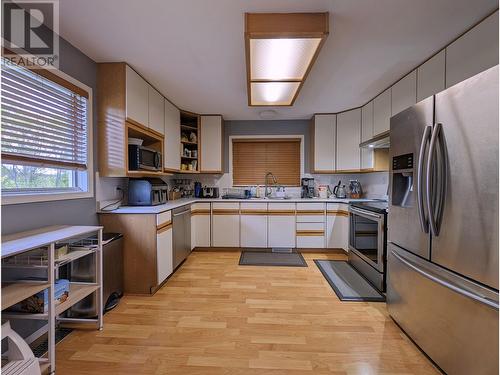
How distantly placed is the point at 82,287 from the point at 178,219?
4.12 ft

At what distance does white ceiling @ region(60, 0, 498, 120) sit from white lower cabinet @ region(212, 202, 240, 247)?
177cm

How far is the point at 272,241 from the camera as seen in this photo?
3.63 m

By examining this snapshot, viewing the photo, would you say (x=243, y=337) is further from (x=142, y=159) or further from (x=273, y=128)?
(x=273, y=128)

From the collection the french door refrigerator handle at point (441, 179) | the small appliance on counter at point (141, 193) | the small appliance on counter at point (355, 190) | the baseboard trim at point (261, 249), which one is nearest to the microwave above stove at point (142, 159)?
the small appliance on counter at point (141, 193)

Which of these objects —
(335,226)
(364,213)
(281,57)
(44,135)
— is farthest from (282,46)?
(335,226)

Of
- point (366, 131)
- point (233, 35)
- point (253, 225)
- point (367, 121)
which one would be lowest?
point (253, 225)

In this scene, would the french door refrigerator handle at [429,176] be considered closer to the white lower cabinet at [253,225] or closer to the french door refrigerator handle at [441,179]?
the french door refrigerator handle at [441,179]

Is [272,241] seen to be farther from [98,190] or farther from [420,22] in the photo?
[420,22]

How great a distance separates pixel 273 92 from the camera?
253cm

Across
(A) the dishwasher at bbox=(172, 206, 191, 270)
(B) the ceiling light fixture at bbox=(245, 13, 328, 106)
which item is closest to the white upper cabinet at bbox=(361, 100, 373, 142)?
(B) the ceiling light fixture at bbox=(245, 13, 328, 106)

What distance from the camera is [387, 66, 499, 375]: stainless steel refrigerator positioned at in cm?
110

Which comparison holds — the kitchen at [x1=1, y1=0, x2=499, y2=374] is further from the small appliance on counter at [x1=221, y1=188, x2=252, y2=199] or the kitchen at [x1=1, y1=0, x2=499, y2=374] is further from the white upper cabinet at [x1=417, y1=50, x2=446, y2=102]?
the small appliance on counter at [x1=221, y1=188, x2=252, y2=199]

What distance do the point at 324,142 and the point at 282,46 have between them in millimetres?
2325

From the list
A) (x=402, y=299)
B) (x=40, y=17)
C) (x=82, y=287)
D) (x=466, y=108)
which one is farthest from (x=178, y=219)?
(x=466, y=108)
